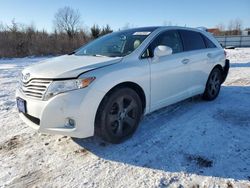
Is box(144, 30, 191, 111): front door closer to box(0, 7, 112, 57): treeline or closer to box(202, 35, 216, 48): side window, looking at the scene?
box(202, 35, 216, 48): side window

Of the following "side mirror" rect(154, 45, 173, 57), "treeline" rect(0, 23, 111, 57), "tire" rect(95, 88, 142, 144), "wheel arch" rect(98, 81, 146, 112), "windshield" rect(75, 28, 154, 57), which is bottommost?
"tire" rect(95, 88, 142, 144)

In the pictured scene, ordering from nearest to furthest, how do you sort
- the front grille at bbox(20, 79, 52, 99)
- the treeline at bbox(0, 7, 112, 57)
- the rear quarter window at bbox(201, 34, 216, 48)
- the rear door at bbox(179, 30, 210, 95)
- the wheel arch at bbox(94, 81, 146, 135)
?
the front grille at bbox(20, 79, 52, 99)
the wheel arch at bbox(94, 81, 146, 135)
the rear door at bbox(179, 30, 210, 95)
the rear quarter window at bbox(201, 34, 216, 48)
the treeline at bbox(0, 7, 112, 57)

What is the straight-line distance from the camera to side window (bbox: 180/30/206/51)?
15.2 ft

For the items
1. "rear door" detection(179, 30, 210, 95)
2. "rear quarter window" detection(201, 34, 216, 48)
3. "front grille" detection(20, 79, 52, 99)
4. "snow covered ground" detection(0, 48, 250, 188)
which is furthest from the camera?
"rear quarter window" detection(201, 34, 216, 48)

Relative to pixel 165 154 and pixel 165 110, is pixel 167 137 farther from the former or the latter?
pixel 165 110

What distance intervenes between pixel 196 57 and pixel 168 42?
77 centimetres

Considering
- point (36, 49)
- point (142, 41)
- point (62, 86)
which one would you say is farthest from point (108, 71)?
point (36, 49)

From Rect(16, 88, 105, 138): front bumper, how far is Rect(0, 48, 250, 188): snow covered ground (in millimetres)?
413

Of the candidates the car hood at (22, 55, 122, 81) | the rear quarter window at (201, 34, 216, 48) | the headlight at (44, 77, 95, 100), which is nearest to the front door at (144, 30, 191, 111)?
the car hood at (22, 55, 122, 81)

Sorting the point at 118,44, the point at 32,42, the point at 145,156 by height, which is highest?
the point at 32,42

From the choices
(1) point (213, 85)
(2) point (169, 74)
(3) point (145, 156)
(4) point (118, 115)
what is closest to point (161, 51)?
(2) point (169, 74)

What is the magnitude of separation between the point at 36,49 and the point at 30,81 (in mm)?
18382

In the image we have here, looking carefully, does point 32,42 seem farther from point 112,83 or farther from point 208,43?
point 112,83

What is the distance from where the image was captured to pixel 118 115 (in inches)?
134
